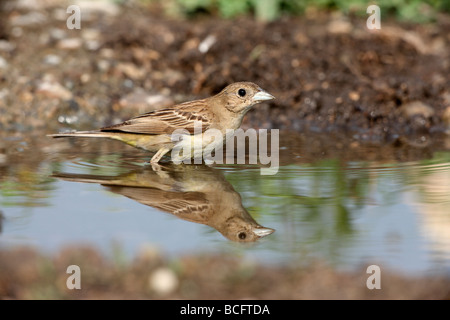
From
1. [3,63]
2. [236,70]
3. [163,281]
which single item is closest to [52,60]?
[3,63]

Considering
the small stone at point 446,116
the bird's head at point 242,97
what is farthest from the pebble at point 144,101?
the small stone at point 446,116

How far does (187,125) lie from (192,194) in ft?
5.09

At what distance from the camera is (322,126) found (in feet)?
27.8

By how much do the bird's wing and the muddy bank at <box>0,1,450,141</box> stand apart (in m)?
1.63

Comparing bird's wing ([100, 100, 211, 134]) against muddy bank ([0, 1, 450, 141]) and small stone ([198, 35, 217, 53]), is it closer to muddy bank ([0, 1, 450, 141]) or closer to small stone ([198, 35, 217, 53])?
muddy bank ([0, 1, 450, 141])

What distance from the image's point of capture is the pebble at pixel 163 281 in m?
3.94

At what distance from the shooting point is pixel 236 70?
30.6 ft

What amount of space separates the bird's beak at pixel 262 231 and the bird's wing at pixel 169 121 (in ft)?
7.56

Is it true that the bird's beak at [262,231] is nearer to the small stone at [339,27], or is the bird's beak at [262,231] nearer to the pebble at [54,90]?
the pebble at [54,90]

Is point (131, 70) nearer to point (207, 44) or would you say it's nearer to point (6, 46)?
point (207, 44)

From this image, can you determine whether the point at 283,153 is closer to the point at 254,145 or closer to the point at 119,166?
the point at 254,145

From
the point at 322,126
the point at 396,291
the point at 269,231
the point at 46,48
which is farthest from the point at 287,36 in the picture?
the point at 396,291

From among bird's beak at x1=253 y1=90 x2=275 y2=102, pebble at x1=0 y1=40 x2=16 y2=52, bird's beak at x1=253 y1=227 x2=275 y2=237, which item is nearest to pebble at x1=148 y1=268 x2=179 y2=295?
bird's beak at x1=253 y1=227 x2=275 y2=237

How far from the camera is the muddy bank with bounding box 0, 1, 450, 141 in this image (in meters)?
8.61
